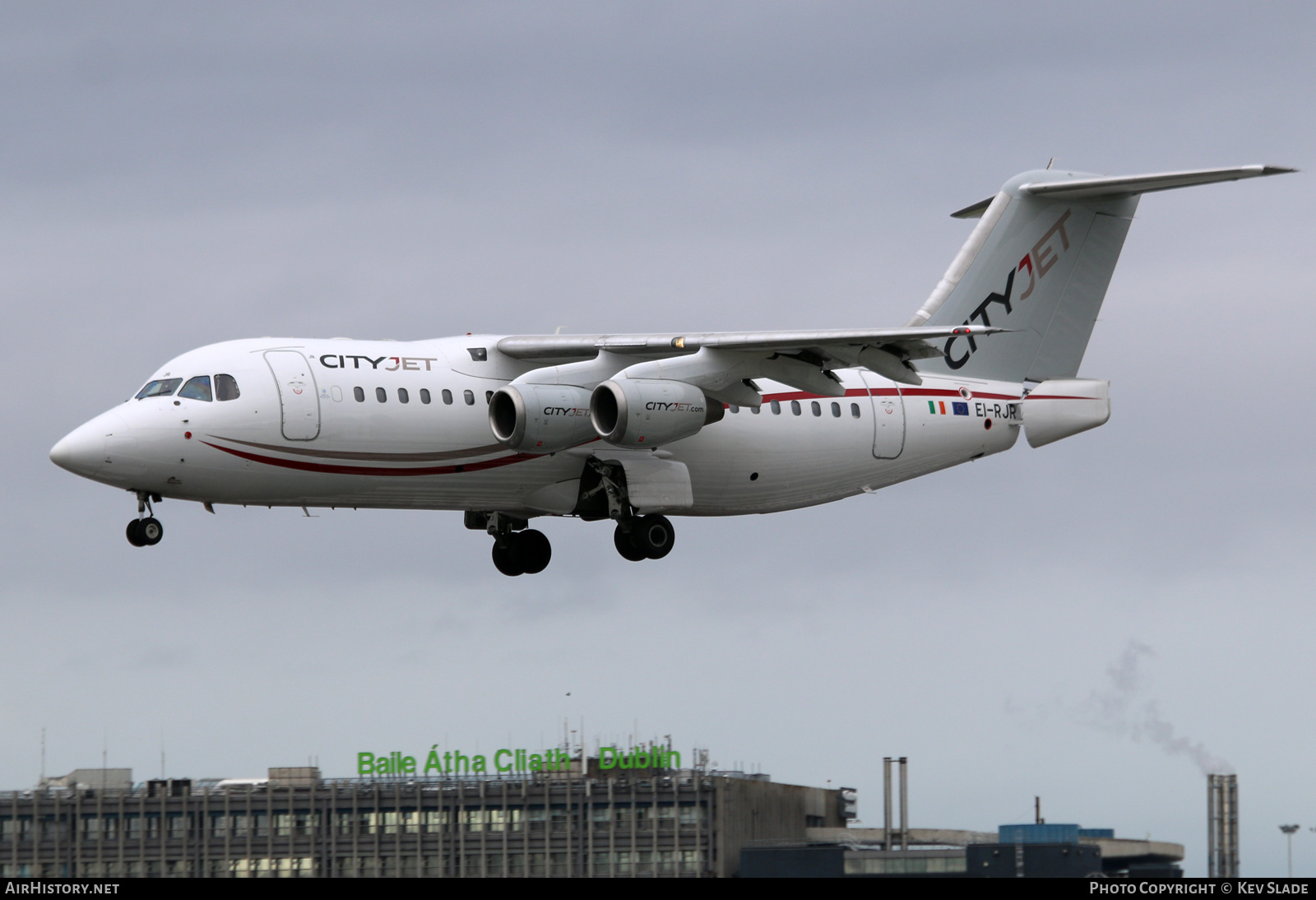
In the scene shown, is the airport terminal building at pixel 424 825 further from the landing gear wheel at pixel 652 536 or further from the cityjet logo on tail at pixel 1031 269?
the landing gear wheel at pixel 652 536

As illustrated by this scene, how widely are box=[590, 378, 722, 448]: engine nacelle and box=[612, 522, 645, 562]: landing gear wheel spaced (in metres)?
2.02

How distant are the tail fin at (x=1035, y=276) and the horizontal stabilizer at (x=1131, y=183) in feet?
0.08

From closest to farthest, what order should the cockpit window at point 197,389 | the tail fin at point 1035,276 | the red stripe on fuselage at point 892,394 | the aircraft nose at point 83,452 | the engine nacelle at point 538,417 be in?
the aircraft nose at point 83,452 → the cockpit window at point 197,389 → the engine nacelle at point 538,417 → the red stripe on fuselage at point 892,394 → the tail fin at point 1035,276

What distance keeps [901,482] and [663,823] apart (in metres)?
38.6

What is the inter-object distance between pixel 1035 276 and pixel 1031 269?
0.41 ft

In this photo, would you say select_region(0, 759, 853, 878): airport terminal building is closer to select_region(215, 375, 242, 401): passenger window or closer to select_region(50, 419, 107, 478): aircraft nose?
select_region(215, 375, 242, 401): passenger window

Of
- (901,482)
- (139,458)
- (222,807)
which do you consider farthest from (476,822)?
(139,458)

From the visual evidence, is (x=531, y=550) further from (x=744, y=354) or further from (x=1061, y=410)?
(x=1061, y=410)

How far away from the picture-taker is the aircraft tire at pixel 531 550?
28344 millimetres

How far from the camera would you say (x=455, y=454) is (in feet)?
81.7

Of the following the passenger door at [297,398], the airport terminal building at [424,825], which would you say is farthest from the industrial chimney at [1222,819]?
the passenger door at [297,398]

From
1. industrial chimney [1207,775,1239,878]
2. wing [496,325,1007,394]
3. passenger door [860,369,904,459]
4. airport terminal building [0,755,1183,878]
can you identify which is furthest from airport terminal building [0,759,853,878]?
wing [496,325,1007,394]

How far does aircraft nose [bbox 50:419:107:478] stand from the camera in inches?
913
